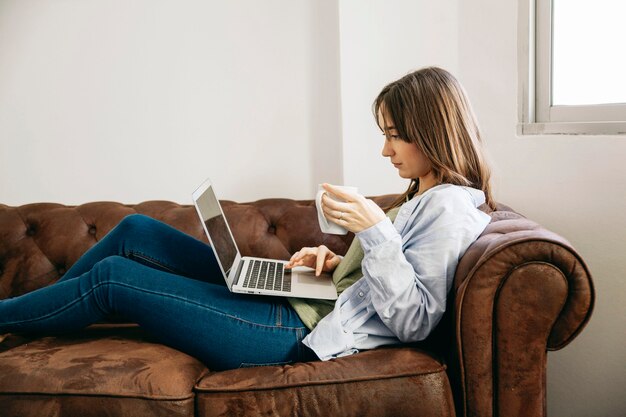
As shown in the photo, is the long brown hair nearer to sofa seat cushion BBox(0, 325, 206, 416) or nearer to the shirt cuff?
the shirt cuff

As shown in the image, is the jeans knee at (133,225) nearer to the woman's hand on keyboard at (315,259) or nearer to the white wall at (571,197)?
the woman's hand on keyboard at (315,259)

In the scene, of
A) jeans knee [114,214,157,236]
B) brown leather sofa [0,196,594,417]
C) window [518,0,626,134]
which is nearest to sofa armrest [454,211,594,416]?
brown leather sofa [0,196,594,417]

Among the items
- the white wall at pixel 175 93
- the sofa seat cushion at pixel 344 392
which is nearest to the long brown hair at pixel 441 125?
the sofa seat cushion at pixel 344 392

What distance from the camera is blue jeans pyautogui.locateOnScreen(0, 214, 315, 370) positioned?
1.46 meters

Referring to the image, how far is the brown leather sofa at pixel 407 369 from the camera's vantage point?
4.04ft

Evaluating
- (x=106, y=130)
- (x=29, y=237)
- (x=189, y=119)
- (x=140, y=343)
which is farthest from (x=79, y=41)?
(x=140, y=343)

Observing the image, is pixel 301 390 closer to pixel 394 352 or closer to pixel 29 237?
pixel 394 352

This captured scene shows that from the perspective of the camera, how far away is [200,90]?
254cm

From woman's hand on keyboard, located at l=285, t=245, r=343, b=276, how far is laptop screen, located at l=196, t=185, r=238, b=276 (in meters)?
0.17

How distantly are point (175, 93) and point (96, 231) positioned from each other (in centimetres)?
67

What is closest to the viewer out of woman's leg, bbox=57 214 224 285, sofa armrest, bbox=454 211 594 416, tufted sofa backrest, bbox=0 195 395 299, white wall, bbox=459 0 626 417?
sofa armrest, bbox=454 211 594 416

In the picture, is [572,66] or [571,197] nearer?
[571,197]

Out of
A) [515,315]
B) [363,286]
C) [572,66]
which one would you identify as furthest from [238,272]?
[572,66]

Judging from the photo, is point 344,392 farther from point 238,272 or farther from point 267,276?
point 238,272
